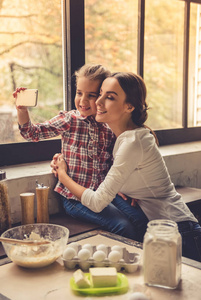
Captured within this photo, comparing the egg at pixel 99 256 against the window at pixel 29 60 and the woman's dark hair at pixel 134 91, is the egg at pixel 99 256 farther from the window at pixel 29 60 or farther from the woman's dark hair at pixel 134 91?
the window at pixel 29 60

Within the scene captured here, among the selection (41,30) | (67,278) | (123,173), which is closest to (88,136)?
(123,173)

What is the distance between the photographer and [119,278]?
1112 mm

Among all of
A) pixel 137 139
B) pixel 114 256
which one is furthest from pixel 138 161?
pixel 114 256

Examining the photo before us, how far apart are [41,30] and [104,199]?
1.13m

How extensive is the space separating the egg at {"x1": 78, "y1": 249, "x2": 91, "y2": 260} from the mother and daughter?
1.53 ft

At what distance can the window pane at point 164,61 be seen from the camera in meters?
3.00

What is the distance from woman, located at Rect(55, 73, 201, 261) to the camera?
1.73m

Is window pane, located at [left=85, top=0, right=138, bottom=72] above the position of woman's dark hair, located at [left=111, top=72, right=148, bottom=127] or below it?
above

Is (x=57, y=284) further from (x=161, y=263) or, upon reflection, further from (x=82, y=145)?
(x=82, y=145)

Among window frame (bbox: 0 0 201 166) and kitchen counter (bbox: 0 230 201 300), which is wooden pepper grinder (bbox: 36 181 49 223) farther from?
window frame (bbox: 0 0 201 166)

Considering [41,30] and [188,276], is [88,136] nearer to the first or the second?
[41,30]

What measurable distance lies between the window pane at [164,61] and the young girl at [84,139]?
1031mm

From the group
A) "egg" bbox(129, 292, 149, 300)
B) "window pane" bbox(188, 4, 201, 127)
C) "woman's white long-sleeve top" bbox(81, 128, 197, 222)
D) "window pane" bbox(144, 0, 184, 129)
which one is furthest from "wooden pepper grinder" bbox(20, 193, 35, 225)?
"window pane" bbox(188, 4, 201, 127)

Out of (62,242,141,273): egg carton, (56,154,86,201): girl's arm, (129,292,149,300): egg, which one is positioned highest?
(56,154,86,201): girl's arm
